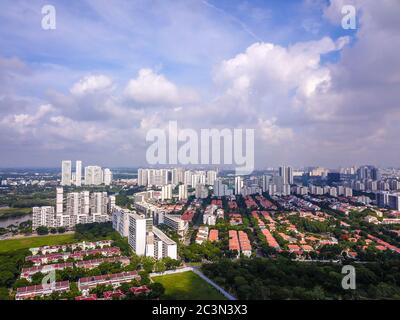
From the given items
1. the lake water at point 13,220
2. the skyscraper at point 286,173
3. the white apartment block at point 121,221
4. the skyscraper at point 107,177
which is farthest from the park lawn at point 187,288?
the skyscraper at point 107,177

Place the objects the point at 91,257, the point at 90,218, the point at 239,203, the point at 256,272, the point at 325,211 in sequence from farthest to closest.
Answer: the point at 239,203
the point at 325,211
the point at 90,218
the point at 91,257
the point at 256,272

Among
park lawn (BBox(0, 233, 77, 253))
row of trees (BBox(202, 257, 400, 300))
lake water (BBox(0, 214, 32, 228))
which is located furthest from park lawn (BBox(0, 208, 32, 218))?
row of trees (BBox(202, 257, 400, 300))

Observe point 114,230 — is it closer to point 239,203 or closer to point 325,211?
point 239,203

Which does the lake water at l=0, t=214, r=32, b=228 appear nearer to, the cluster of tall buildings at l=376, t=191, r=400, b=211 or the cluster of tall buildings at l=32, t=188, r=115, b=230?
the cluster of tall buildings at l=32, t=188, r=115, b=230

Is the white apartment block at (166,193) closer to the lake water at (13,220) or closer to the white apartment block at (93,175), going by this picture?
the white apartment block at (93,175)

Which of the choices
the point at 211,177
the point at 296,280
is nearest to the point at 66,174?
the point at 211,177
